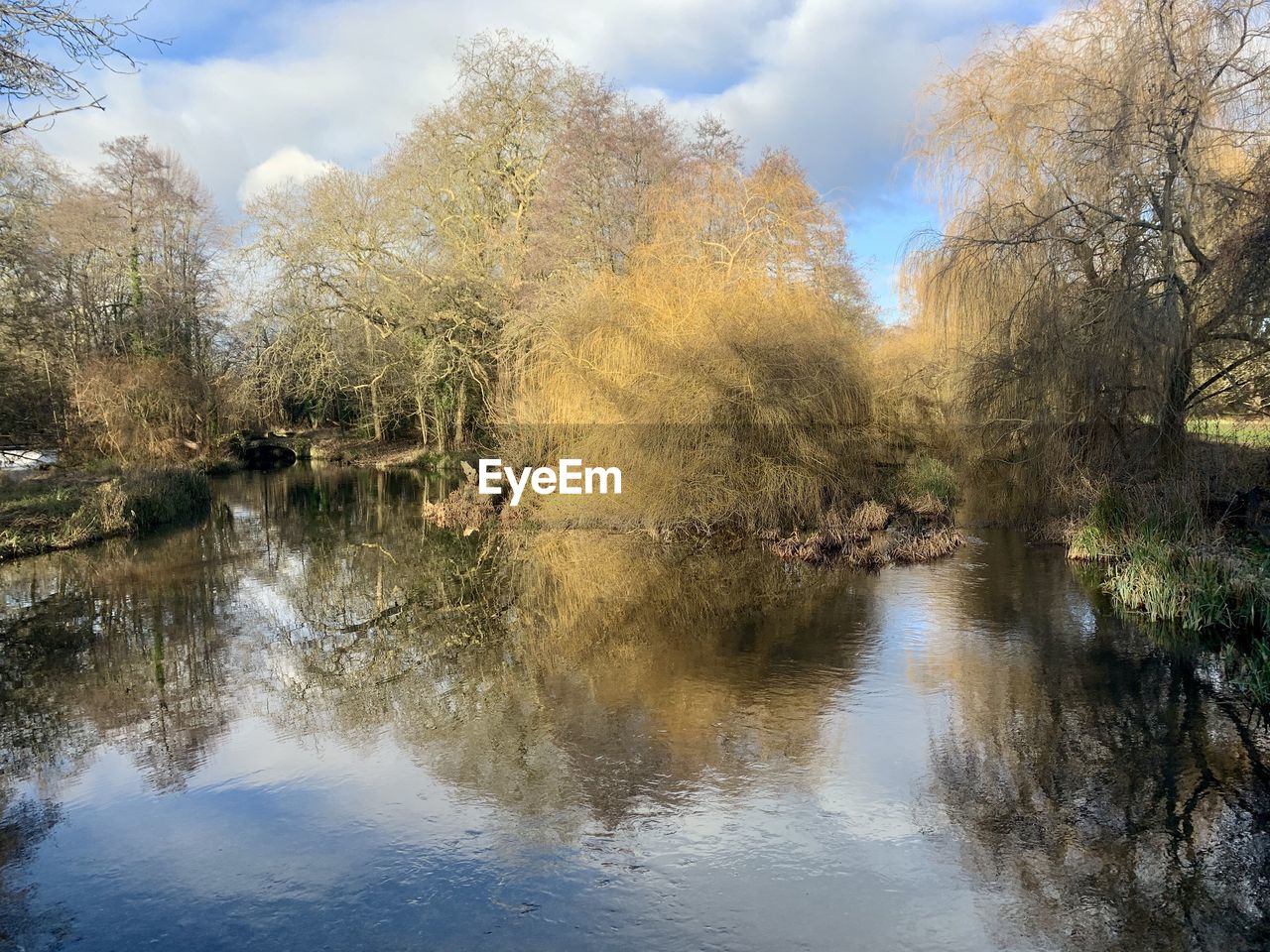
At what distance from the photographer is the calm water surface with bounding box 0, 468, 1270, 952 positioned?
14.0ft

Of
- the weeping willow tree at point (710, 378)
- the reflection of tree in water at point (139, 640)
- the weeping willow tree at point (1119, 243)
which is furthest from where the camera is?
the weeping willow tree at point (710, 378)

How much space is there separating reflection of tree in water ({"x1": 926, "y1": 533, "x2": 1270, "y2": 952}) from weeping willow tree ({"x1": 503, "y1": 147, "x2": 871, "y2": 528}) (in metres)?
6.03

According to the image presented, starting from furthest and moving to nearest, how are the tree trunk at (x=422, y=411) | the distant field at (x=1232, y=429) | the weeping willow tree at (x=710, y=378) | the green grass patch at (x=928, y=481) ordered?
1. the tree trunk at (x=422, y=411)
2. the green grass patch at (x=928, y=481)
3. the weeping willow tree at (x=710, y=378)
4. the distant field at (x=1232, y=429)

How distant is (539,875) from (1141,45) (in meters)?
11.6

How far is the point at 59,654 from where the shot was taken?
8.79 metres

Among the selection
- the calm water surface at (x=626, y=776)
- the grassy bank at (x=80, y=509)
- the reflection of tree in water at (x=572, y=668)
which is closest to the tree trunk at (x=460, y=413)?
the grassy bank at (x=80, y=509)

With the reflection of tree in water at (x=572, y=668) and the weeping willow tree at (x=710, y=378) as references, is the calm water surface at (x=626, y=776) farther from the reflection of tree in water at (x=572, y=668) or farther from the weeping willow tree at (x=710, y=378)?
the weeping willow tree at (x=710, y=378)

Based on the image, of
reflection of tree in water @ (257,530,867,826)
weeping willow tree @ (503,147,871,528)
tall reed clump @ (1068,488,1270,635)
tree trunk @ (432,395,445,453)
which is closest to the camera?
reflection of tree in water @ (257,530,867,826)

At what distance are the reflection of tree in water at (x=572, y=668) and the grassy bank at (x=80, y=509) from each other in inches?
197

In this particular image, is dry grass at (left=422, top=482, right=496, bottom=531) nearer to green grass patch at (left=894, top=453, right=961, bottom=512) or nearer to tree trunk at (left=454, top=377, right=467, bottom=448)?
green grass patch at (left=894, top=453, right=961, bottom=512)

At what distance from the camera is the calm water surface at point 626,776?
4273 mm

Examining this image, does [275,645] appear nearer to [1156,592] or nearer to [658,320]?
[658,320]

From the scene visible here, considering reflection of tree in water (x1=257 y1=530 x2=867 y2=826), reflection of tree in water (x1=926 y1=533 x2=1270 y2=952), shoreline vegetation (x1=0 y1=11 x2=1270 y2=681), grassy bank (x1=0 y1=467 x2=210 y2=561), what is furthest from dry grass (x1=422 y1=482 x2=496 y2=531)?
reflection of tree in water (x1=926 y1=533 x2=1270 y2=952)

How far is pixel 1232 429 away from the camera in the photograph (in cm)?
1206
